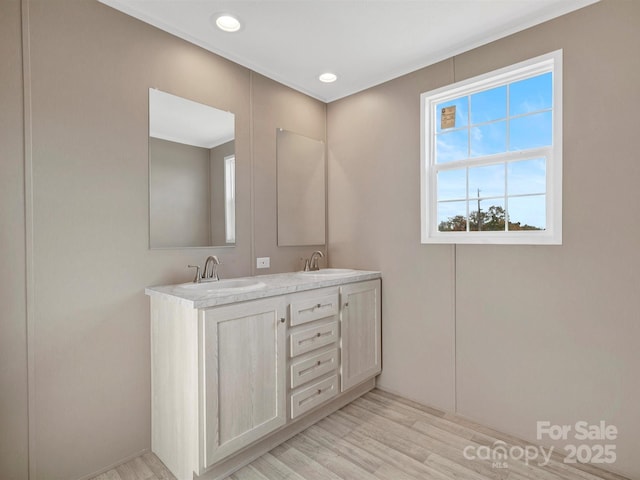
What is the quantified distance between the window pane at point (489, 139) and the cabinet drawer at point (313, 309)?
1.48 metres

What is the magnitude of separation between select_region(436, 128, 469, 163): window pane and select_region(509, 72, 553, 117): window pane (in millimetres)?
342

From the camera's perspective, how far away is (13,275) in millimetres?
1619

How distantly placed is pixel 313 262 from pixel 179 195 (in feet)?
4.18

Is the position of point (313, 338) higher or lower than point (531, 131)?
lower

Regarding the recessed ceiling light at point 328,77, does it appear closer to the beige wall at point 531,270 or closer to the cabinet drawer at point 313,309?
the beige wall at point 531,270

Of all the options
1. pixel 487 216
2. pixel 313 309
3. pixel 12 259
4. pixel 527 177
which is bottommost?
pixel 313 309

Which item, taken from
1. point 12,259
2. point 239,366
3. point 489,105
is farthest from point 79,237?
point 489,105

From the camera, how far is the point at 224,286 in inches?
85.4

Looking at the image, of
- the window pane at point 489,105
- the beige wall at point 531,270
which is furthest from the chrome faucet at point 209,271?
the window pane at point 489,105

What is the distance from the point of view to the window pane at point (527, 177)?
7.08 ft

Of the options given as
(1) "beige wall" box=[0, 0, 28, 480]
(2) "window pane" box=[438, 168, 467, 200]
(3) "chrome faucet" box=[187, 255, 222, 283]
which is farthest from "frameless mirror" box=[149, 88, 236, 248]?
(2) "window pane" box=[438, 168, 467, 200]

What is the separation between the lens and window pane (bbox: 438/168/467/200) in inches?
99.0

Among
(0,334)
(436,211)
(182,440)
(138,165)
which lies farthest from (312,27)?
(182,440)

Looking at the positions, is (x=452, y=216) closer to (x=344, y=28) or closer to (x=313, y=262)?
(x=313, y=262)
